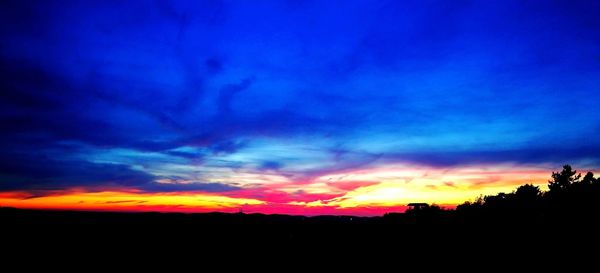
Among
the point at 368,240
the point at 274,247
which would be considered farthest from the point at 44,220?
the point at 368,240

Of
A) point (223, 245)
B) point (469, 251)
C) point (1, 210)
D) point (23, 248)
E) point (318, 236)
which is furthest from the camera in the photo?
point (318, 236)

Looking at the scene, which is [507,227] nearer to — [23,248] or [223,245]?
[223,245]

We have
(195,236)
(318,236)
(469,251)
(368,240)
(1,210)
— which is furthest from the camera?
(318,236)

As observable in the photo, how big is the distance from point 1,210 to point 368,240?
98.6ft

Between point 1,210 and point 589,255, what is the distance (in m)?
39.3

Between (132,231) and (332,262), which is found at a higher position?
(132,231)

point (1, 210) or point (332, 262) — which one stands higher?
point (1, 210)

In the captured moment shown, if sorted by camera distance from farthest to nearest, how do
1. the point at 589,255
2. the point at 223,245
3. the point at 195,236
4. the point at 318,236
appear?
the point at 318,236
the point at 195,236
the point at 223,245
the point at 589,255

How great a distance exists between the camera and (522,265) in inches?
669

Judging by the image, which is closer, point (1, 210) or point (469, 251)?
point (469, 251)

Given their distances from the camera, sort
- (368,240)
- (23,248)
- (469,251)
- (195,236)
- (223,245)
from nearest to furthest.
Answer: (23,248) → (469,251) → (223,245) → (195,236) → (368,240)

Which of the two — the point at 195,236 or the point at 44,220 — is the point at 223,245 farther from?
the point at 44,220

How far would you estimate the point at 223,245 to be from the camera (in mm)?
23719

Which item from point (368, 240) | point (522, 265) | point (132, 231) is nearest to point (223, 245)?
point (132, 231)
